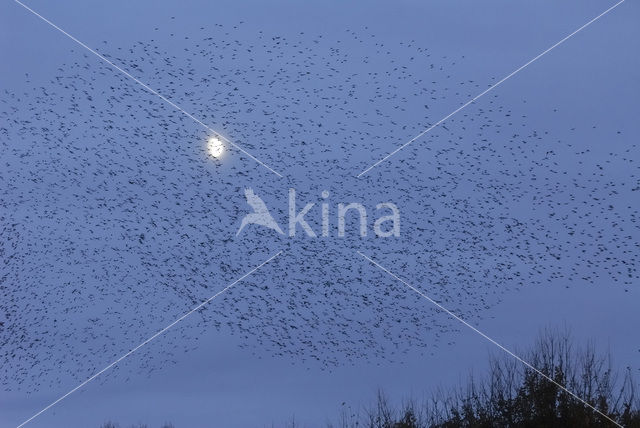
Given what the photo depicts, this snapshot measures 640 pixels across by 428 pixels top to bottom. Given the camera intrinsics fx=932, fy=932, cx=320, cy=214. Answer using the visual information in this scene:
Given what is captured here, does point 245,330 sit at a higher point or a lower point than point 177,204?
lower

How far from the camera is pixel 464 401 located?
38375 mm

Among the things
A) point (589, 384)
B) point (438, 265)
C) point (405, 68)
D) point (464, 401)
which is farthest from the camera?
point (464, 401)

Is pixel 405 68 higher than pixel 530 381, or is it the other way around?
pixel 405 68

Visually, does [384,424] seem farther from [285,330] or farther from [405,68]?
[405,68]

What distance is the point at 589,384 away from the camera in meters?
35.5

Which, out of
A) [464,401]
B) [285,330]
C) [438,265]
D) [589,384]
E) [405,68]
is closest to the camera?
[405,68]

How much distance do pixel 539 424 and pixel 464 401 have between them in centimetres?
464

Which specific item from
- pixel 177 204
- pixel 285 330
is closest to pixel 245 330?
pixel 285 330

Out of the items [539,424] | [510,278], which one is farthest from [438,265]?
[539,424]

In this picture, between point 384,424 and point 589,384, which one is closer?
point 589,384

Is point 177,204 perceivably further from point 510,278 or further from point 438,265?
point 510,278

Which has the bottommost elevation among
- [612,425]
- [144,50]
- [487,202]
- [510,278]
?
[612,425]

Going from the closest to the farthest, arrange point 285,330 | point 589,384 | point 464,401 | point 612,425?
point 285,330, point 612,425, point 589,384, point 464,401

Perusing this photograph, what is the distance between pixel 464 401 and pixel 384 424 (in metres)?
3.93
